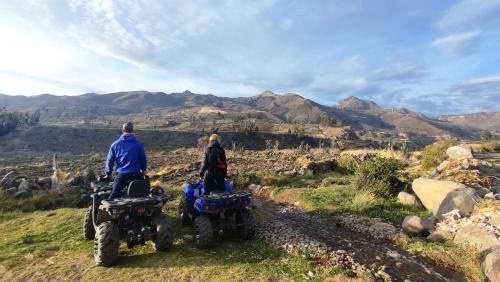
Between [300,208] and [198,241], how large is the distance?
5508 mm

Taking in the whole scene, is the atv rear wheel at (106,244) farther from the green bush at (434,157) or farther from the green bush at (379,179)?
the green bush at (434,157)

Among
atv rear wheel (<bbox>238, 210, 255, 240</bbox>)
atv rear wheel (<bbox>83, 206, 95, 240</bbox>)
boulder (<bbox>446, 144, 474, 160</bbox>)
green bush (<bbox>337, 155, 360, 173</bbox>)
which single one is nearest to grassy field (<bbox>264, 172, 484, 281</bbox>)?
green bush (<bbox>337, 155, 360, 173</bbox>)

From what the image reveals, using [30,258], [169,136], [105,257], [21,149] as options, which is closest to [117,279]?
[105,257]

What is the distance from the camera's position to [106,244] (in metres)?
6.53

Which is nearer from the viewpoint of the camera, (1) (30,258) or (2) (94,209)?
(1) (30,258)

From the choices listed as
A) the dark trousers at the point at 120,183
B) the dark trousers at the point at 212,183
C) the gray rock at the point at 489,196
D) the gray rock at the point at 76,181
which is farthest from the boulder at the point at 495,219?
the gray rock at the point at 76,181

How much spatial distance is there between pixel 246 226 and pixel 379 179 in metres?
7.07

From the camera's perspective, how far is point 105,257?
6523 millimetres

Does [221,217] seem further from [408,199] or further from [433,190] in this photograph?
[433,190]

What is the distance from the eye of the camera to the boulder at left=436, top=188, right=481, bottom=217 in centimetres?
998

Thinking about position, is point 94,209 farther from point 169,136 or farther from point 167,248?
point 169,136

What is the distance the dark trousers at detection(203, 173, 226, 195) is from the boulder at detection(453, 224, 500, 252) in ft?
18.1

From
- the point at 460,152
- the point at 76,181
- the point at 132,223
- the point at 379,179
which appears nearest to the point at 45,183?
the point at 76,181

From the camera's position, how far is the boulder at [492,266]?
642 cm
